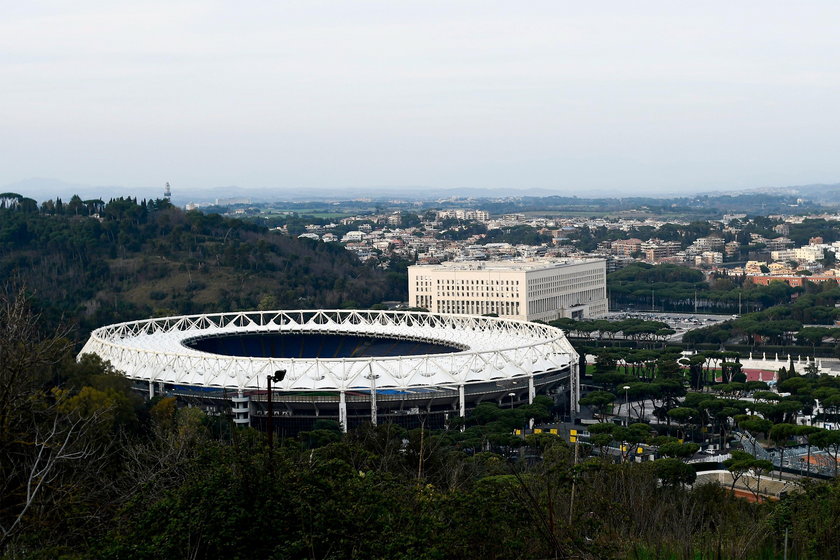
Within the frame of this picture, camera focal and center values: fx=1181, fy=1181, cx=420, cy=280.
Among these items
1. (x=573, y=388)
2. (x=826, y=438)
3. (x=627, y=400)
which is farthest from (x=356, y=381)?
(x=826, y=438)

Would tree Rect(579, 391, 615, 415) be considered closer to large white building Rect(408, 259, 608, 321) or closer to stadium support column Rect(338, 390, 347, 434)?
stadium support column Rect(338, 390, 347, 434)

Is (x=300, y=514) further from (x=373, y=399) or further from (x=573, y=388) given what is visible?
(x=573, y=388)

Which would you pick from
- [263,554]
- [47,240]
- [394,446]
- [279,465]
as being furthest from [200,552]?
[47,240]

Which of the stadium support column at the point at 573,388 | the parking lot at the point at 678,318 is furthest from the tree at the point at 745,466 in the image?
the parking lot at the point at 678,318

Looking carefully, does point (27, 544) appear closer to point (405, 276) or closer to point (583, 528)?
point (583, 528)

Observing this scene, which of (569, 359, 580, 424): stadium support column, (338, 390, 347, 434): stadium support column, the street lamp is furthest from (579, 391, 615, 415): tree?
(338, 390, 347, 434): stadium support column
